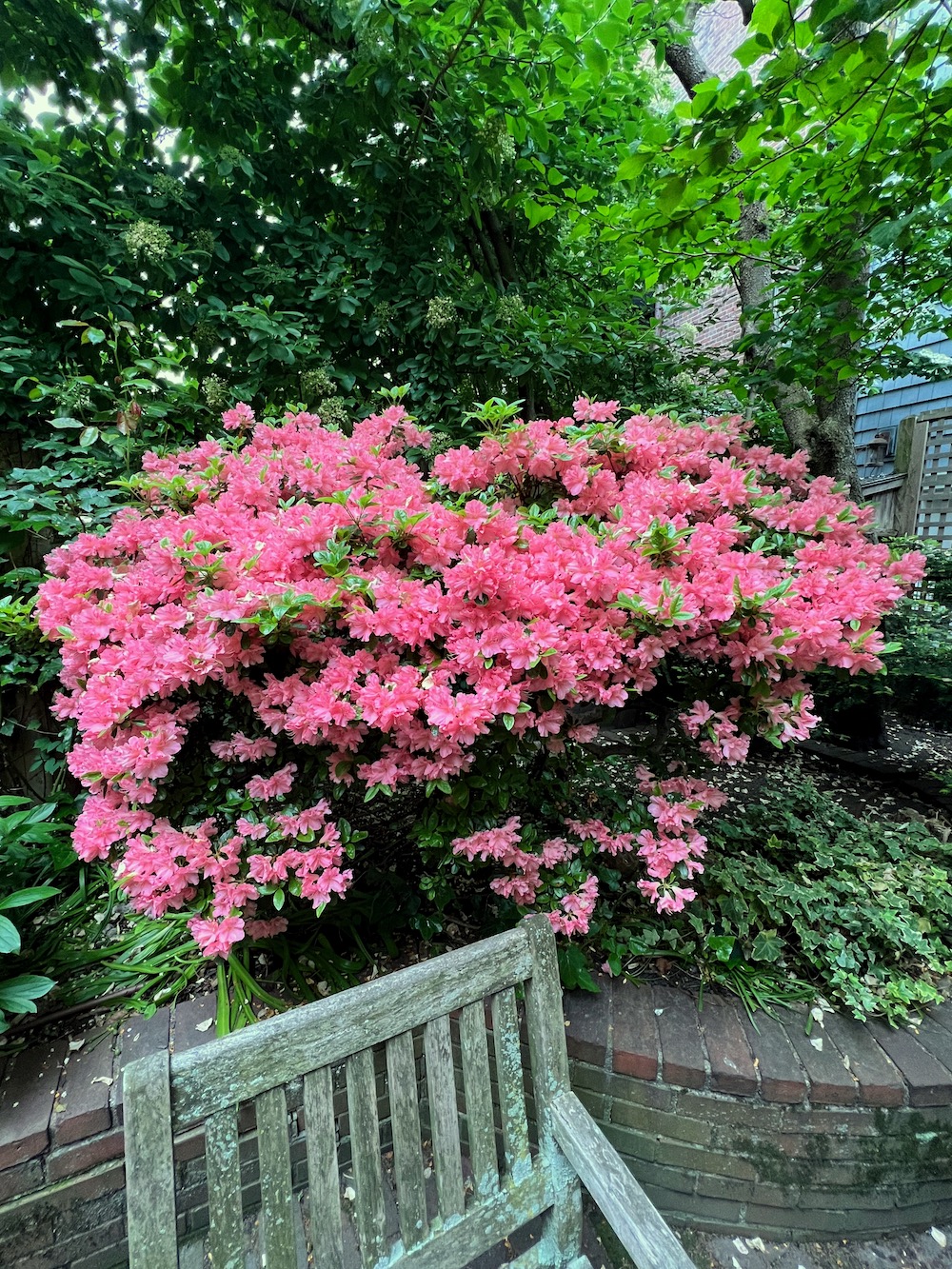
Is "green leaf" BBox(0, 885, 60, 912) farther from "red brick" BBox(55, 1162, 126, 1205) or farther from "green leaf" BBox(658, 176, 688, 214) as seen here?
"green leaf" BBox(658, 176, 688, 214)

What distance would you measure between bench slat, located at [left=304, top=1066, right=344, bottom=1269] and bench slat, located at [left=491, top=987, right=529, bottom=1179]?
28 centimetres

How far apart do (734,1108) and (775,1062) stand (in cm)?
13

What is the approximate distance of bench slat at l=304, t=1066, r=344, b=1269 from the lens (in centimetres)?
82

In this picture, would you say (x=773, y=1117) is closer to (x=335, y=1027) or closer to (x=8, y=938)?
(x=335, y=1027)

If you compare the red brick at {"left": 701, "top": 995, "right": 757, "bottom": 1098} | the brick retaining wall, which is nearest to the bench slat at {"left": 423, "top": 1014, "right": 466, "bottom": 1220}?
the brick retaining wall

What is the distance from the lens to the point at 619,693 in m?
1.09

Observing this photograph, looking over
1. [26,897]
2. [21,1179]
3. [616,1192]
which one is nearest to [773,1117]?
[616,1192]

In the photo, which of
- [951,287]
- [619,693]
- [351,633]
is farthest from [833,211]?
[351,633]

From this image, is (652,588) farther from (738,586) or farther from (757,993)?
(757,993)

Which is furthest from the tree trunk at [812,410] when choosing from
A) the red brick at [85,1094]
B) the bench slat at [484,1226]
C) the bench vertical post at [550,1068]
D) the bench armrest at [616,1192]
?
the red brick at [85,1094]

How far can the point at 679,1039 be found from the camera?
4.22 ft

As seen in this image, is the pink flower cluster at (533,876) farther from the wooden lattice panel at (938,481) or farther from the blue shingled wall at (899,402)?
the blue shingled wall at (899,402)

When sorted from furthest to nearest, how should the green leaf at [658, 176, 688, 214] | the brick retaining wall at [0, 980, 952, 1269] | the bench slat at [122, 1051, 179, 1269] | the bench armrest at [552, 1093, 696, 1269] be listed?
1. the green leaf at [658, 176, 688, 214]
2. the brick retaining wall at [0, 980, 952, 1269]
3. the bench armrest at [552, 1093, 696, 1269]
4. the bench slat at [122, 1051, 179, 1269]

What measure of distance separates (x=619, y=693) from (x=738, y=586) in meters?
0.28
